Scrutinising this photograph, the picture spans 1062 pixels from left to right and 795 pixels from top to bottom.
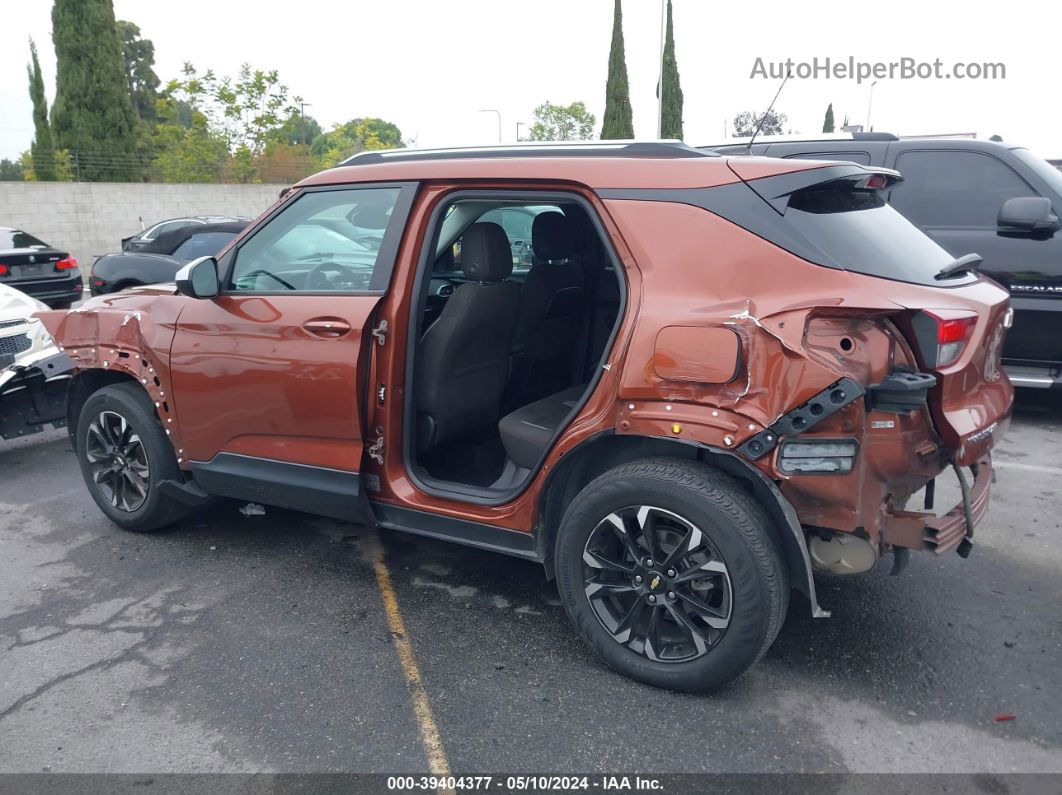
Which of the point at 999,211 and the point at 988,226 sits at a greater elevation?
the point at 999,211

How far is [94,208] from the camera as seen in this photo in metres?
21.1

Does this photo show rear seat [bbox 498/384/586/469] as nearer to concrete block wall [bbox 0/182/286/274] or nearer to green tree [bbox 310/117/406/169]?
concrete block wall [bbox 0/182/286/274]

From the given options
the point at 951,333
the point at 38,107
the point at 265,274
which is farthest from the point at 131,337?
the point at 38,107

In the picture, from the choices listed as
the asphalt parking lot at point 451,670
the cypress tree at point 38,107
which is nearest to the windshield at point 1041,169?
the asphalt parking lot at point 451,670

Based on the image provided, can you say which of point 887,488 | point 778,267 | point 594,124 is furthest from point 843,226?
point 594,124

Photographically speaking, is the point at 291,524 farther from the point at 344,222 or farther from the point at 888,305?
the point at 888,305

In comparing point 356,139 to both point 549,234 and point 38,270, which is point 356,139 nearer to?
point 38,270

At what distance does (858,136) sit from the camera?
6.91 metres

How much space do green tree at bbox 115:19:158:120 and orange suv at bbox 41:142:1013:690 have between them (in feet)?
181

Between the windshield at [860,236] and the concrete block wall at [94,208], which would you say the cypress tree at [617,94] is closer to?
the concrete block wall at [94,208]

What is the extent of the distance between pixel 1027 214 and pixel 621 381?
4454 millimetres

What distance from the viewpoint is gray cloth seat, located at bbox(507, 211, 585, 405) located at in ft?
14.3

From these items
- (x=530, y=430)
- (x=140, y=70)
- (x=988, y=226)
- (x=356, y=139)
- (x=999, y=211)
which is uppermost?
(x=140, y=70)

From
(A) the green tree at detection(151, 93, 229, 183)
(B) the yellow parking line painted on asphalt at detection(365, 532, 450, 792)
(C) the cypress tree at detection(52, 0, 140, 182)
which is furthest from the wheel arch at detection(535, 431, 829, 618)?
(A) the green tree at detection(151, 93, 229, 183)
